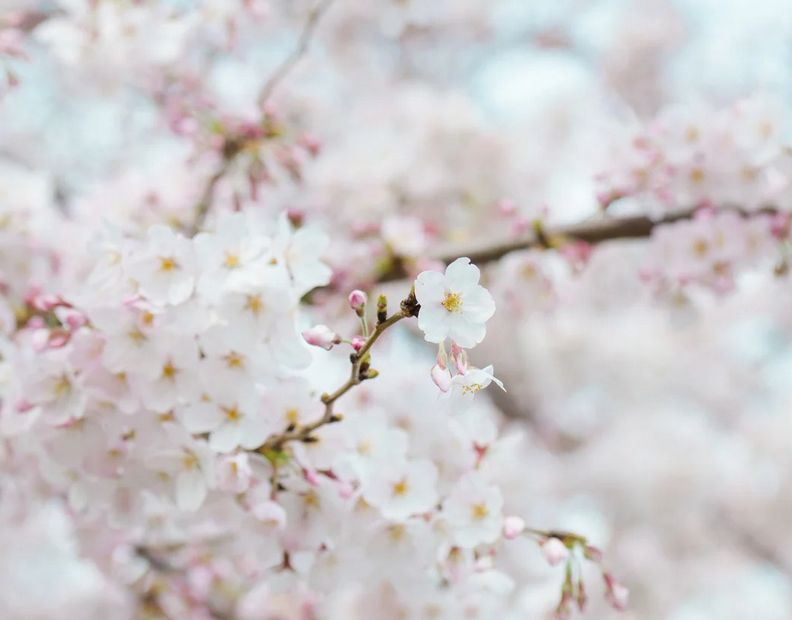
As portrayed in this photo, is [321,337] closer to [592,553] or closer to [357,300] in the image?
[357,300]

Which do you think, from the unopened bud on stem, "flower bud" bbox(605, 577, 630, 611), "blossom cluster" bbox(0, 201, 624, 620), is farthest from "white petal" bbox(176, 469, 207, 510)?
"flower bud" bbox(605, 577, 630, 611)

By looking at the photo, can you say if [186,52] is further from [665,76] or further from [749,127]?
[665,76]

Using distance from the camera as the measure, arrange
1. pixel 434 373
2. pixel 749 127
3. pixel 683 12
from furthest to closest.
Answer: pixel 683 12
pixel 749 127
pixel 434 373

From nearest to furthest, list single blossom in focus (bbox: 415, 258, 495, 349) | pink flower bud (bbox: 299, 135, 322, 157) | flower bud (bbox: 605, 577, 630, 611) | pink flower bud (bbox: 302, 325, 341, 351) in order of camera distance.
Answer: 1. single blossom in focus (bbox: 415, 258, 495, 349)
2. pink flower bud (bbox: 302, 325, 341, 351)
3. flower bud (bbox: 605, 577, 630, 611)
4. pink flower bud (bbox: 299, 135, 322, 157)

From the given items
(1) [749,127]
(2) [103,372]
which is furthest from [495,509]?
(1) [749,127]

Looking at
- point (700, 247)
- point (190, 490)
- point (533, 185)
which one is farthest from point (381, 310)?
point (533, 185)

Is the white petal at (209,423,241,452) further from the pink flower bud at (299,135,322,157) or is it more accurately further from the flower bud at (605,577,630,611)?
the pink flower bud at (299,135,322,157)

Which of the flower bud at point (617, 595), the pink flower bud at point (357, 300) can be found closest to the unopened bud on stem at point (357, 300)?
the pink flower bud at point (357, 300)
